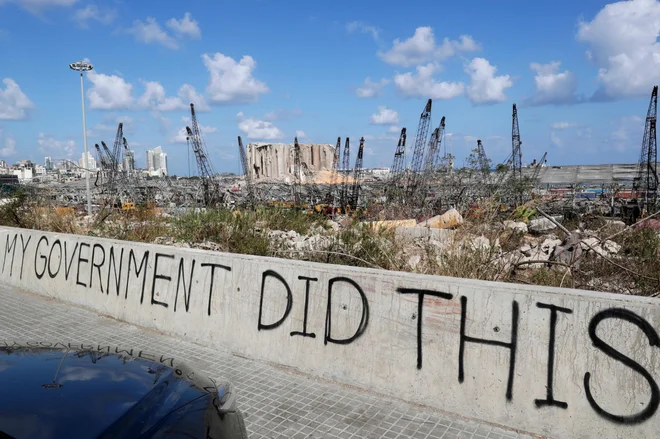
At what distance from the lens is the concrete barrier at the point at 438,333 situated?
3637 millimetres

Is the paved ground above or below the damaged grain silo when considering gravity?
below

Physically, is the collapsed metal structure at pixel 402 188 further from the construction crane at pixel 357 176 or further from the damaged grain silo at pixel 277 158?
the damaged grain silo at pixel 277 158

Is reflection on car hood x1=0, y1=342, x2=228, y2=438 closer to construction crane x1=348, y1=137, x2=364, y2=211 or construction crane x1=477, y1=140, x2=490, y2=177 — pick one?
construction crane x1=477, y1=140, x2=490, y2=177

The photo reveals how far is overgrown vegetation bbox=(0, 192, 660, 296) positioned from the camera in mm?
5477

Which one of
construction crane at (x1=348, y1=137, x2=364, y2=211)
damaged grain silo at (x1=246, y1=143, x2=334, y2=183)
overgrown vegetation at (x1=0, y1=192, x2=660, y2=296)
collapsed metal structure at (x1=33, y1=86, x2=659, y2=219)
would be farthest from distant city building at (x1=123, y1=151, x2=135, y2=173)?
overgrown vegetation at (x1=0, y1=192, x2=660, y2=296)

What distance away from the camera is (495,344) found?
13.3ft

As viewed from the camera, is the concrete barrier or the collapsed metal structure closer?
the concrete barrier

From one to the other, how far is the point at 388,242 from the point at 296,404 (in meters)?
3.26

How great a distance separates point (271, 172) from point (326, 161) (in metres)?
11.5

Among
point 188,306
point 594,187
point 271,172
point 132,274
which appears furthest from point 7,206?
point 271,172

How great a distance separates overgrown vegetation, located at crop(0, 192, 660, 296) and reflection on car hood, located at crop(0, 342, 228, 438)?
337 cm

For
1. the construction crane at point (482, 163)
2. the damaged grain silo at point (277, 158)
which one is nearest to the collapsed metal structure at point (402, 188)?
the construction crane at point (482, 163)

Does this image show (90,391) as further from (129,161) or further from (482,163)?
(129,161)

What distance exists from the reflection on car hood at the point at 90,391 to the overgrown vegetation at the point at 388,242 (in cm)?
337
